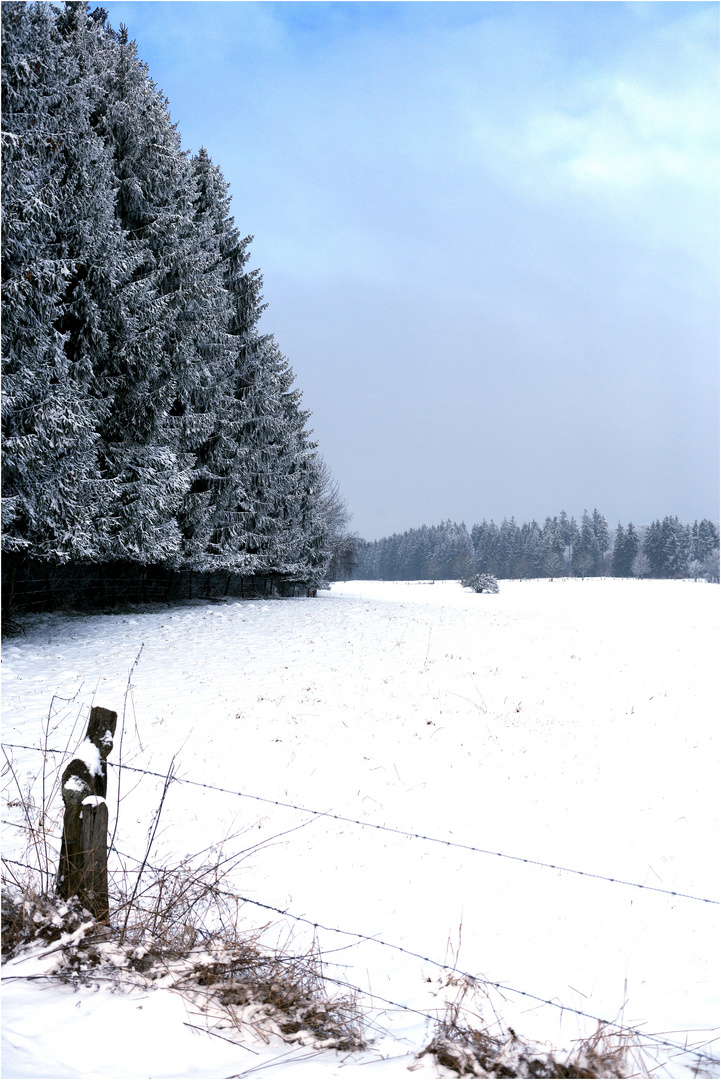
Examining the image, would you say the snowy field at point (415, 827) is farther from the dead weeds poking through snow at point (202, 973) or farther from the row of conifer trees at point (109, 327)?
the row of conifer trees at point (109, 327)

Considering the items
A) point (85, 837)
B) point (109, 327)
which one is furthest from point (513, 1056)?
point (109, 327)

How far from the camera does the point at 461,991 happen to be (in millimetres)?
3445

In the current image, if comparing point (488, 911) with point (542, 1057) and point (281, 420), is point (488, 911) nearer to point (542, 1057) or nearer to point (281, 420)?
point (542, 1057)

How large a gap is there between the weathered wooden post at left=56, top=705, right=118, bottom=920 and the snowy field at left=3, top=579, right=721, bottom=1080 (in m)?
0.38

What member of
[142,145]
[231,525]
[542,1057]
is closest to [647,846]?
[542,1057]

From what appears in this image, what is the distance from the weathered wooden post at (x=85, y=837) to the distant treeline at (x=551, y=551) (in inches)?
3734

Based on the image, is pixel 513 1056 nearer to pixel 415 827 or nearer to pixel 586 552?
pixel 415 827

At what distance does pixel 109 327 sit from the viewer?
14.6 m

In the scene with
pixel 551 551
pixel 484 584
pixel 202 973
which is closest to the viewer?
pixel 202 973

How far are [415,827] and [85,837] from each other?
3323 mm

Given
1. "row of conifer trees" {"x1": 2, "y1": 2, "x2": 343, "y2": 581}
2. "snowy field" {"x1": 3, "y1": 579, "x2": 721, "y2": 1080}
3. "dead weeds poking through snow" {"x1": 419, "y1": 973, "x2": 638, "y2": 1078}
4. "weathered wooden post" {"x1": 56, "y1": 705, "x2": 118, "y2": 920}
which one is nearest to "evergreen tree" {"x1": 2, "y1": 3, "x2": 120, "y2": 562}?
"row of conifer trees" {"x1": 2, "y1": 2, "x2": 343, "y2": 581}

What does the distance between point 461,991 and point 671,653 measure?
14493 millimetres

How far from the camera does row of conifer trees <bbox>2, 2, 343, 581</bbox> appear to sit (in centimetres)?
1198

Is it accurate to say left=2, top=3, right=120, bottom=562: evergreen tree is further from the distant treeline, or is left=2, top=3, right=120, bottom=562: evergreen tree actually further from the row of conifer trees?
the distant treeline
